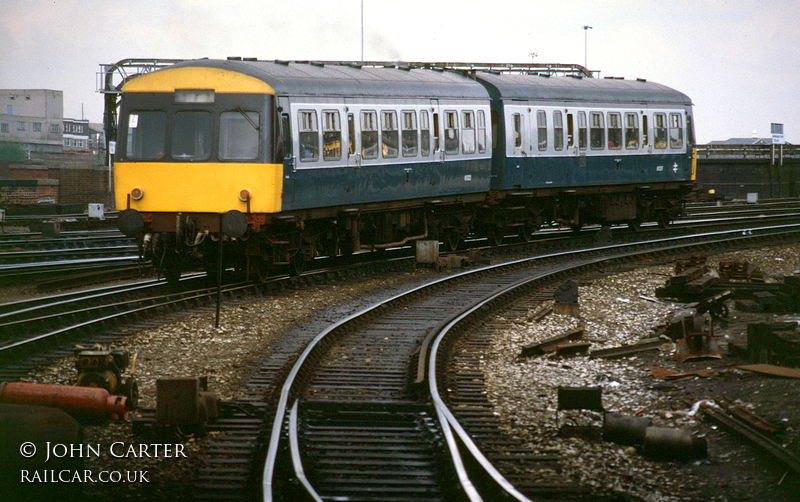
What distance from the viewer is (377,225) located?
58.5 feet

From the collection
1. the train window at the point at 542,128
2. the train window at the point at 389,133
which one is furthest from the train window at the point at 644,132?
the train window at the point at 389,133

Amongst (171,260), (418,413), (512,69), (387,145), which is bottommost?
(418,413)

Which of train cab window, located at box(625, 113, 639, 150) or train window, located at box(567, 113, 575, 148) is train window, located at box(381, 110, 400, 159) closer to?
train window, located at box(567, 113, 575, 148)

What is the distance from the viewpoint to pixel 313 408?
787cm

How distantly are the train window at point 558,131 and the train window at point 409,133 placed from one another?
16.1 feet

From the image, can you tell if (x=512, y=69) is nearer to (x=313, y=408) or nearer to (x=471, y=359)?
(x=471, y=359)

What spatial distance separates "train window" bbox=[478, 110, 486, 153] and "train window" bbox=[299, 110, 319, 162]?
5.46m

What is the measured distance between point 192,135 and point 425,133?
528 centimetres

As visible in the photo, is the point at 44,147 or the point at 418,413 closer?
the point at 418,413

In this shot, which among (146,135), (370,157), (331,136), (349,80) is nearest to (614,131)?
(370,157)

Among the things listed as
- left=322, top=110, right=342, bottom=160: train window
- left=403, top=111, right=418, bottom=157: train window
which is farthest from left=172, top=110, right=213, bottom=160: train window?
left=403, top=111, right=418, bottom=157: train window

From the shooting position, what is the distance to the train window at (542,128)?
20.8 m

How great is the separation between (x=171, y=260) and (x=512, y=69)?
950 inches

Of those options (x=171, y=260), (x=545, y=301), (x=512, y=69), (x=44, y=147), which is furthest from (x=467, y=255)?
(x=44, y=147)
